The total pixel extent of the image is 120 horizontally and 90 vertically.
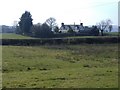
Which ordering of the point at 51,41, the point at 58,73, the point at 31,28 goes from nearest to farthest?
1. the point at 58,73
2. the point at 51,41
3. the point at 31,28

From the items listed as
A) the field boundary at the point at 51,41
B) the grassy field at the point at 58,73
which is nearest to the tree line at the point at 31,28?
the field boundary at the point at 51,41

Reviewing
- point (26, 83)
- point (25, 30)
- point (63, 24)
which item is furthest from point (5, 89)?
point (63, 24)

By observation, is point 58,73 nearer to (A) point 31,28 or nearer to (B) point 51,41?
(B) point 51,41

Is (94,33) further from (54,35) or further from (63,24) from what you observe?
(63,24)

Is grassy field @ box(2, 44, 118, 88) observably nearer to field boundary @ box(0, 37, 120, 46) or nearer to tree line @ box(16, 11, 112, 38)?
field boundary @ box(0, 37, 120, 46)

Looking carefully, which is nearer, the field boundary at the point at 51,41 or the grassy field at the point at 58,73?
the grassy field at the point at 58,73

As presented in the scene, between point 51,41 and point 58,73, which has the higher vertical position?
point 58,73

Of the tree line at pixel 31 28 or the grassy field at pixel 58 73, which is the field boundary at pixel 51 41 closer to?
the tree line at pixel 31 28

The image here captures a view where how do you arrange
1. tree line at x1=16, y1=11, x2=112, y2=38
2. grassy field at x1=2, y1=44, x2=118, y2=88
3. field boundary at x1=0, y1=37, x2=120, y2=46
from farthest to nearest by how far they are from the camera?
tree line at x1=16, y1=11, x2=112, y2=38 → field boundary at x1=0, y1=37, x2=120, y2=46 → grassy field at x1=2, y1=44, x2=118, y2=88

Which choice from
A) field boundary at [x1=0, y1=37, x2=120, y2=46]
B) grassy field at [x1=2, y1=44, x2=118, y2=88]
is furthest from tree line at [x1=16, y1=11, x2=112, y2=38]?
grassy field at [x1=2, y1=44, x2=118, y2=88]

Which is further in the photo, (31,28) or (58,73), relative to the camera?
(31,28)

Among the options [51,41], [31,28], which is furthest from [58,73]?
[31,28]

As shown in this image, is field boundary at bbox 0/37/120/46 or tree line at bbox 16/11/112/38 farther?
tree line at bbox 16/11/112/38

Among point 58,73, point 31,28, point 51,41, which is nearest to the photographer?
point 58,73
